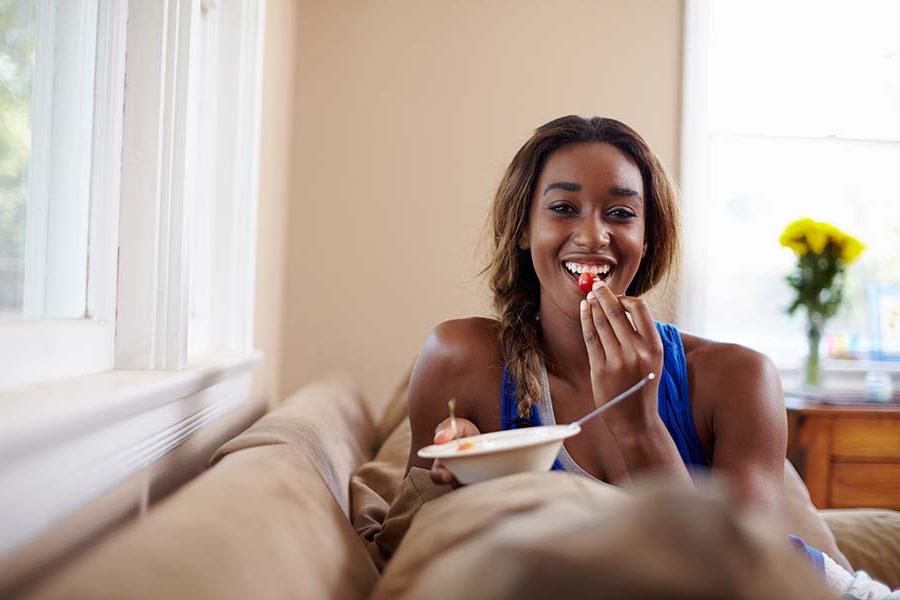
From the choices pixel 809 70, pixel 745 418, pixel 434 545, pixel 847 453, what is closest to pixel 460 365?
pixel 745 418

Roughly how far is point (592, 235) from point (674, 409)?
0.34m

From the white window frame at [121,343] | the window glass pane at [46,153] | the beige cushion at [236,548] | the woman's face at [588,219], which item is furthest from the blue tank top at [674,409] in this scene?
the window glass pane at [46,153]

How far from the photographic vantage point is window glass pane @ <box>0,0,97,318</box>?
3.71 ft

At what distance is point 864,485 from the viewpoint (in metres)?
3.25

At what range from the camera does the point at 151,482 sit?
1273 mm

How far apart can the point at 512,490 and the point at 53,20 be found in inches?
37.1

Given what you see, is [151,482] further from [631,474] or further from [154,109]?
[631,474]

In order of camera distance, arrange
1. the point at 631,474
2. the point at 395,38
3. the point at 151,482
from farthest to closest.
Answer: the point at 395,38 < the point at 631,474 < the point at 151,482

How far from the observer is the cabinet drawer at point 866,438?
3234 millimetres

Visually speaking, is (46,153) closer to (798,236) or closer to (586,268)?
(586,268)

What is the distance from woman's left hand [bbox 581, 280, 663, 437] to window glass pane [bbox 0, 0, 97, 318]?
775 mm

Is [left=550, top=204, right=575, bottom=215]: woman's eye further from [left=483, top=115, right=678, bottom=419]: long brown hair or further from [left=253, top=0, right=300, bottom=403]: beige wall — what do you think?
[left=253, top=0, right=300, bottom=403]: beige wall

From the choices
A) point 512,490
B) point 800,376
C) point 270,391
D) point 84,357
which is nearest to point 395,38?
point 270,391

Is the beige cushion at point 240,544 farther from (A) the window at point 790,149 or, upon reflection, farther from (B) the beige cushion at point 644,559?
(A) the window at point 790,149
